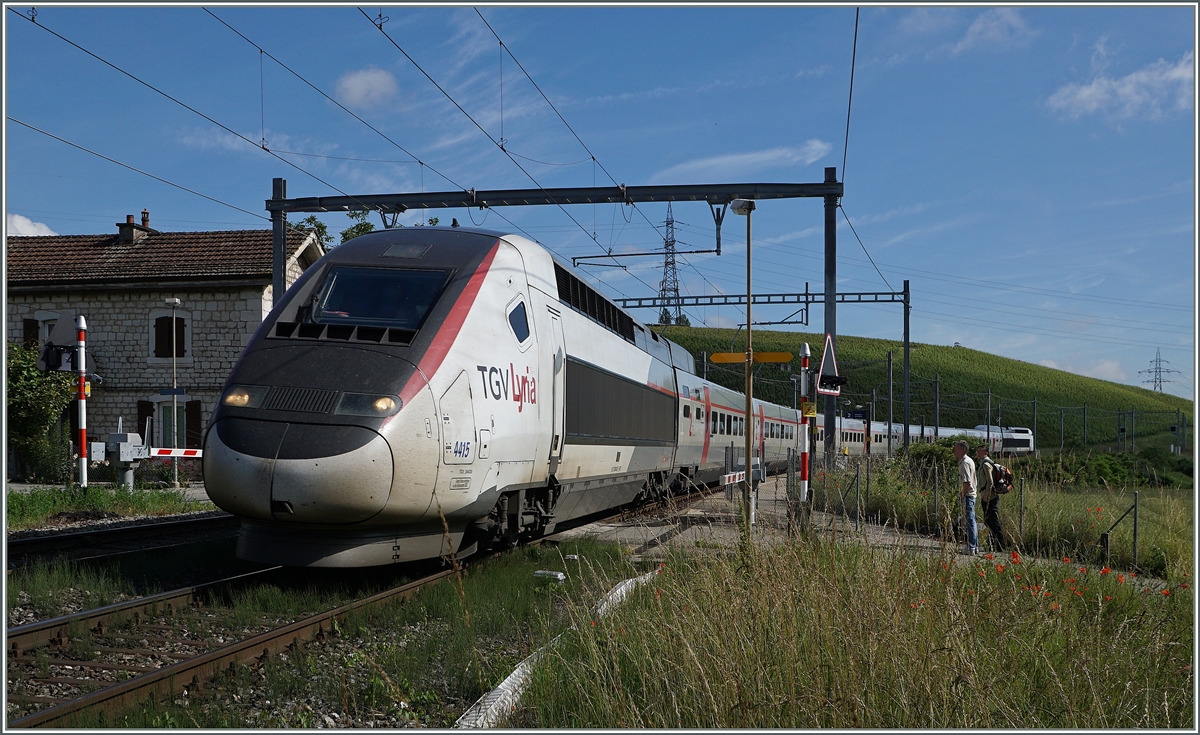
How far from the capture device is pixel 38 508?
14.2 metres

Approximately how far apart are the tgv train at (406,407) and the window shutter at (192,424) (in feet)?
70.1

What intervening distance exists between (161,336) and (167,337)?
0.20m

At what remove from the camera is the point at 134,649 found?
631 centimetres

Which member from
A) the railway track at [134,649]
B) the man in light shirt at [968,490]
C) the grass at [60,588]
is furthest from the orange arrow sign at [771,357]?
the grass at [60,588]

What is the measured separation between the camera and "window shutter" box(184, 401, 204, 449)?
28719mm

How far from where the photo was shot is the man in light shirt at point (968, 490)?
11.8 m

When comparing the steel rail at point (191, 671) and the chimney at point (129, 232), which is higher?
the chimney at point (129, 232)

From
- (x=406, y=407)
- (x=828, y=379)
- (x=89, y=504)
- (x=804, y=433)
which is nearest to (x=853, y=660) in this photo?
(x=406, y=407)

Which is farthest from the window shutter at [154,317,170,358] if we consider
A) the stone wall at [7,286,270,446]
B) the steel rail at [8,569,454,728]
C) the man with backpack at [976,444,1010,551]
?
the man with backpack at [976,444,1010,551]

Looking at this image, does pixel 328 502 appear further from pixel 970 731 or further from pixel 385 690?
pixel 970 731

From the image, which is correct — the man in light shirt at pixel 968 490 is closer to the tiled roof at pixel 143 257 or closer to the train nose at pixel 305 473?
the train nose at pixel 305 473

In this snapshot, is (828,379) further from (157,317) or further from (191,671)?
(157,317)

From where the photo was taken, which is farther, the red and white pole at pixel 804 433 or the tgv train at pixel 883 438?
the tgv train at pixel 883 438

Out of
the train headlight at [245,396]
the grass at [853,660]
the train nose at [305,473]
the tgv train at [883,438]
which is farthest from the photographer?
the tgv train at [883,438]
